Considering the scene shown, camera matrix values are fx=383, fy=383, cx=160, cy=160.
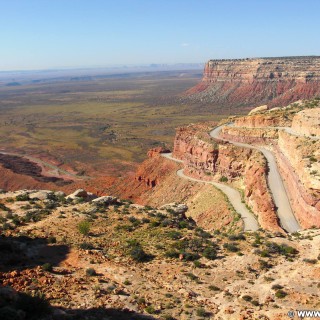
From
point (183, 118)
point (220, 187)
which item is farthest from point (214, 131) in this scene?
point (183, 118)

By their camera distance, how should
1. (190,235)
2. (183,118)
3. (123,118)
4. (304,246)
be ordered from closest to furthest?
(304,246), (190,235), (183,118), (123,118)

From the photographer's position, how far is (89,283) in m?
19.8

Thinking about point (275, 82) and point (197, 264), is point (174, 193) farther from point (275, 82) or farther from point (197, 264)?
point (275, 82)

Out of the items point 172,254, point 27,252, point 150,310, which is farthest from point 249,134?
point 150,310

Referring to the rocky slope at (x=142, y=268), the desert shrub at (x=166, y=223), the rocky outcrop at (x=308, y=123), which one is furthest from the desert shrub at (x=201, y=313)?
the rocky outcrop at (x=308, y=123)

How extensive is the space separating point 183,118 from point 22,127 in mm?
68890

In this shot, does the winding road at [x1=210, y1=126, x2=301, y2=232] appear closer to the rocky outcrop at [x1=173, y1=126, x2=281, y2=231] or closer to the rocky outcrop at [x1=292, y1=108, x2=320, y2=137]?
the rocky outcrop at [x1=173, y1=126, x2=281, y2=231]

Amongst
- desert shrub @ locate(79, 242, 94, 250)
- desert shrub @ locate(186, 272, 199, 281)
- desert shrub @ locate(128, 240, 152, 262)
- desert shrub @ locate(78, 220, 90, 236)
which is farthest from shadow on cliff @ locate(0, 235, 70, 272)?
desert shrub @ locate(186, 272, 199, 281)

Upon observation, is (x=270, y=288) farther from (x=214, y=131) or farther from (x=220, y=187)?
(x=214, y=131)

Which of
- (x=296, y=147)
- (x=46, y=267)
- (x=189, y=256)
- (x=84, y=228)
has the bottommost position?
(x=189, y=256)

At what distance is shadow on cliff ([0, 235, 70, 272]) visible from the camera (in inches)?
851

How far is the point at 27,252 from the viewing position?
2342 cm

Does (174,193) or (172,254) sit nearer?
(172,254)

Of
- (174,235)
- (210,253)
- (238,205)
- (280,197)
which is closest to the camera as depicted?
(210,253)
